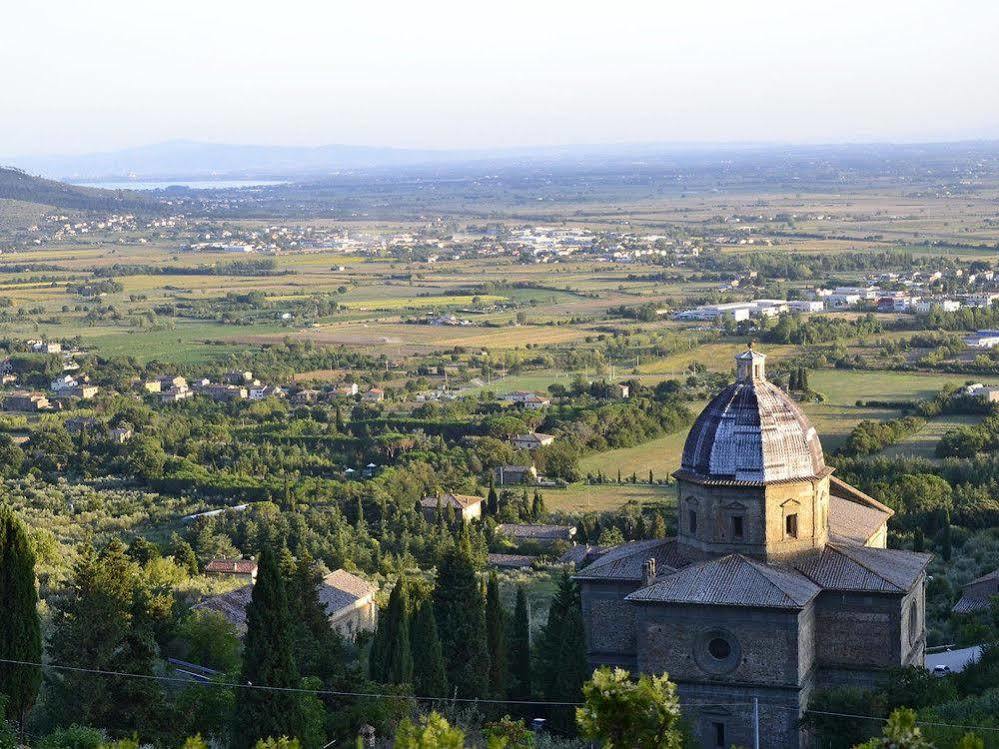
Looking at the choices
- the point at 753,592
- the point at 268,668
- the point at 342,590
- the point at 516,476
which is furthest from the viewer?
the point at 516,476

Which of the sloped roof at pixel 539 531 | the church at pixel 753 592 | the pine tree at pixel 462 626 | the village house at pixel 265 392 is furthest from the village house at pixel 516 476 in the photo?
the church at pixel 753 592

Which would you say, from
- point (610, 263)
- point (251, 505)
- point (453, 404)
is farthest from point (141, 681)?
point (610, 263)

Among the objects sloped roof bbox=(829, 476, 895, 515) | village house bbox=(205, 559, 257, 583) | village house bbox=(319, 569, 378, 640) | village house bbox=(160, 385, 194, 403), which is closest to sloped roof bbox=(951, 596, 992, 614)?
sloped roof bbox=(829, 476, 895, 515)

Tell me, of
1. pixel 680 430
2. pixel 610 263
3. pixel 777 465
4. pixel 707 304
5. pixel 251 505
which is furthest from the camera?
pixel 610 263

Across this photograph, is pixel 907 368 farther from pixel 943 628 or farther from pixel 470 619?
pixel 470 619

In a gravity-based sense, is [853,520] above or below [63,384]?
above

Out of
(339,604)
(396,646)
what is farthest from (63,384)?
(396,646)

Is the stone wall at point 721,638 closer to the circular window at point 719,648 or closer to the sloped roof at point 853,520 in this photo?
the circular window at point 719,648

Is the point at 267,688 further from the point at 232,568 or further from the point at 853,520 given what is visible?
the point at 232,568
